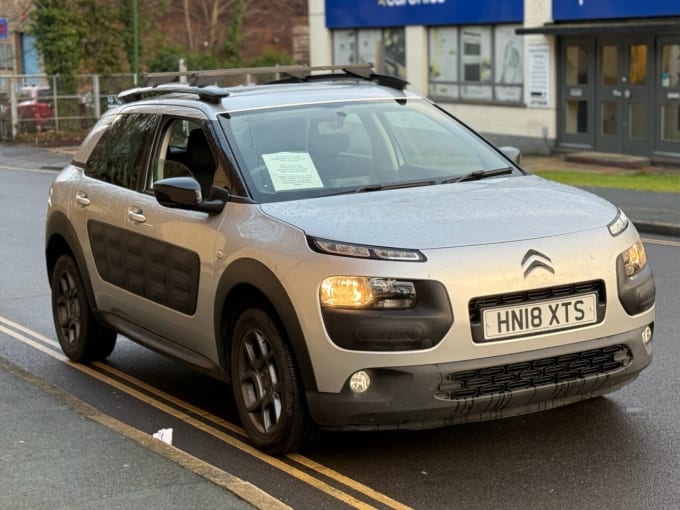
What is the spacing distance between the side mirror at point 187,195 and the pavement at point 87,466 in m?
1.13

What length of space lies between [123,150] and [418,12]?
23.4 meters

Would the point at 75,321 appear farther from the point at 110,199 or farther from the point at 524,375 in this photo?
the point at 524,375

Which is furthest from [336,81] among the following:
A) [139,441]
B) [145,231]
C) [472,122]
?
[472,122]

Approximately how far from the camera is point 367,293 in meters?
5.14

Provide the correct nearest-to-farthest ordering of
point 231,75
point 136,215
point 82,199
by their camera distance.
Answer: point 136,215 < point 231,75 < point 82,199

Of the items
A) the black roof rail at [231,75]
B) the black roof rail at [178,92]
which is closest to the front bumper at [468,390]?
the black roof rail at [178,92]

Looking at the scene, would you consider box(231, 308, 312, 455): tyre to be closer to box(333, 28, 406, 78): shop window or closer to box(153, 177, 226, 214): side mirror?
box(153, 177, 226, 214): side mirror

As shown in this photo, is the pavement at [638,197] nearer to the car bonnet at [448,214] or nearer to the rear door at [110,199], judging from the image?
the rear door at [110,199]

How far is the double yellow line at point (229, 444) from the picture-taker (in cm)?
499

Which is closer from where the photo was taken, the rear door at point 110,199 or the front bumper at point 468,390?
the front bumper at point 468,390

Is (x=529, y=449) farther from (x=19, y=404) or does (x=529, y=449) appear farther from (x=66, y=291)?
(x=66, y=291)

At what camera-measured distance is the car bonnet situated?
5.29 metres

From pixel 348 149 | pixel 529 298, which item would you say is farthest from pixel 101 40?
pixel 529 298

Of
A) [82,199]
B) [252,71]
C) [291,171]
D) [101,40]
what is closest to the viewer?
[291,171]
